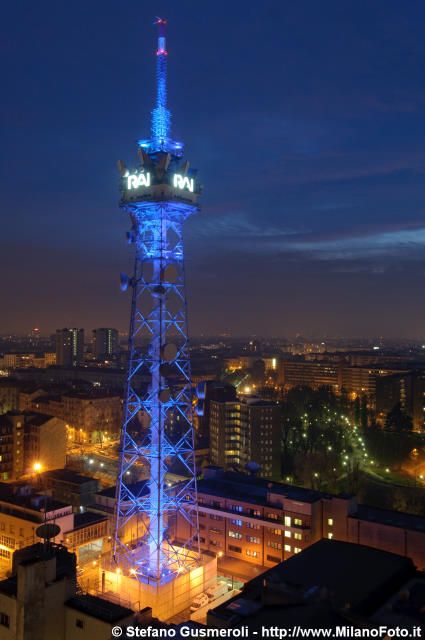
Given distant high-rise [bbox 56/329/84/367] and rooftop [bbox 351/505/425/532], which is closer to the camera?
rooftop [bbox 351/505/425/532]

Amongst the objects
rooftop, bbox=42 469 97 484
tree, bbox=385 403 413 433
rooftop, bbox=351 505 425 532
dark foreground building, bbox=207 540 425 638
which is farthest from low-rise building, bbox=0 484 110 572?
tree, bbox=385 403 413 433

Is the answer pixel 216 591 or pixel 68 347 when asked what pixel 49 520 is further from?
pixel 68 347

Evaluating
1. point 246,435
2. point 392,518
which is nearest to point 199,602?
point 392,518

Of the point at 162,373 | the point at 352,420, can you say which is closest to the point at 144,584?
the point at 162,373

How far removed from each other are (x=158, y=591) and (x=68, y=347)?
8021cm

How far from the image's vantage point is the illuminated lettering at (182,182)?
42.8ft

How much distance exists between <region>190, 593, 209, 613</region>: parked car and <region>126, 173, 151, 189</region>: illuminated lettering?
33.2 ft

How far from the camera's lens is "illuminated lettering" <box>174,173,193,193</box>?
1305 cm

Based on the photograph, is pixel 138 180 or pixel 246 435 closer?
pixel 138 180

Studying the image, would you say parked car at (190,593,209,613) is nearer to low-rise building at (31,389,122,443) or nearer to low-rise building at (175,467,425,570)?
low-rise building at (175,467,425,570)

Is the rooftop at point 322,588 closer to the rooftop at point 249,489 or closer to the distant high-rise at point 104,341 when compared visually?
the rooftop at point 249,489

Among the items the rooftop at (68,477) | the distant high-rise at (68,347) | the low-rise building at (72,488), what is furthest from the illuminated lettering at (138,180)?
the distant high-rise at (68,347)

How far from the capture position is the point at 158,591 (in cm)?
1230

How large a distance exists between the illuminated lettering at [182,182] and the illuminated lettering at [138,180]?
2.13 ft
